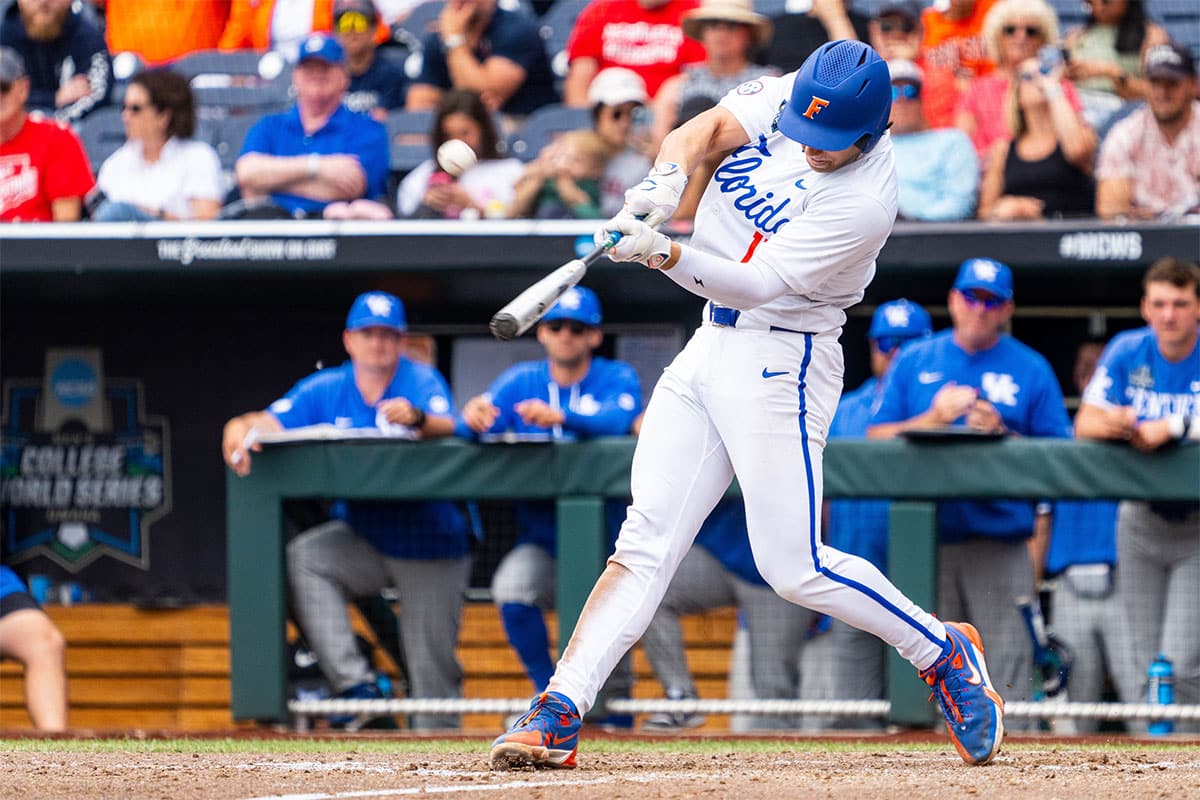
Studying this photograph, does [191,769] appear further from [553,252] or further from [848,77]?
[553,252]

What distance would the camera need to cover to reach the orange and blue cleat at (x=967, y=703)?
3842 mm

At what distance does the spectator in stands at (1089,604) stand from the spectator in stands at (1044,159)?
4.36 feet

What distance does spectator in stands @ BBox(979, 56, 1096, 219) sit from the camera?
6.51 meters

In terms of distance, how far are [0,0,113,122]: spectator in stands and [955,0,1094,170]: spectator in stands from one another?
4.01 meters

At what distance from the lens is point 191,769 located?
3732 millimetres

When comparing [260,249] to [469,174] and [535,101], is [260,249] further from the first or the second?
[535,101]

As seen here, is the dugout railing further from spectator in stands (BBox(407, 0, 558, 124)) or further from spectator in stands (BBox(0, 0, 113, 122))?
spectator in stands (BBox(0, 0, 113, 122))

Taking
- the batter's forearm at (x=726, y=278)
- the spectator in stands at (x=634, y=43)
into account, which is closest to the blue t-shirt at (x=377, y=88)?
the spectator in stands at (x=634, y=43)

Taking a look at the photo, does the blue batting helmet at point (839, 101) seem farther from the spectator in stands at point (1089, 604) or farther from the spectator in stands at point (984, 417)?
the spectator in stands at point (1089, 604)

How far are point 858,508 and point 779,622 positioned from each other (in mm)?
453

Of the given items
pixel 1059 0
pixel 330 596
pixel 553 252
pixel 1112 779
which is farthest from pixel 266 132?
pixel 1112 779

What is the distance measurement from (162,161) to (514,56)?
1.73 meters

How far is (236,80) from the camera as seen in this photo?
835 cm

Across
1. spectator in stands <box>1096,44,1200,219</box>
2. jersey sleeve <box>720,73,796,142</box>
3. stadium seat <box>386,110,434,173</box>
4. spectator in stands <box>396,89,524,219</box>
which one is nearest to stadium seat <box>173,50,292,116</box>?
stadium seat <box>386,110,434,173</box>
